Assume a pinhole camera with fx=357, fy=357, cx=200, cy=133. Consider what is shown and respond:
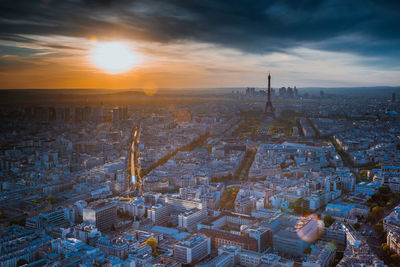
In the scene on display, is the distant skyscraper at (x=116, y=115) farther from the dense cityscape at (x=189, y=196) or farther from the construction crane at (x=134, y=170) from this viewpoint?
the construction crane at (x=134, y=170)

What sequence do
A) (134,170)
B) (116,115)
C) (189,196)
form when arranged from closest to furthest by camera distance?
(189,196) < (134,170) < (116,115)

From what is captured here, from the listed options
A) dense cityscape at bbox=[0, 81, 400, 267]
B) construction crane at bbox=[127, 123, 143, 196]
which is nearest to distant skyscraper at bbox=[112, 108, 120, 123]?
dense cityscape at bbox=[0, 81, 400, 267]

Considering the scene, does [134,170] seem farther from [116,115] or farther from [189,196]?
[116,115]

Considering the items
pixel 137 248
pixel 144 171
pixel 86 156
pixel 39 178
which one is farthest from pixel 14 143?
pixel 137 248

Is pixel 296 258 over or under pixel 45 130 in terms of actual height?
under

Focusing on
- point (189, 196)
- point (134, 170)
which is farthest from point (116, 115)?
point (189, 196)

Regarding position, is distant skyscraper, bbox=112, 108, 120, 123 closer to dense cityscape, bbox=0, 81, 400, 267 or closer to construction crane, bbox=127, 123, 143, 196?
dense cityscape, bbox=0, 81, 400, 267

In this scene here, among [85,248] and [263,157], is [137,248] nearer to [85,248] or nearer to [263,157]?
[85,248]

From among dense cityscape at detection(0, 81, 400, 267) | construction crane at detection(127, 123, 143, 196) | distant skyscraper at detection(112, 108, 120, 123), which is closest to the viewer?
dense cityscape at detection(0, 81, 400, 267)
